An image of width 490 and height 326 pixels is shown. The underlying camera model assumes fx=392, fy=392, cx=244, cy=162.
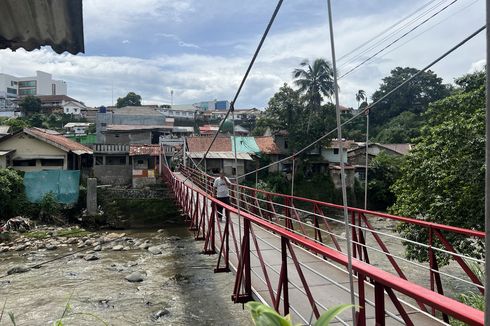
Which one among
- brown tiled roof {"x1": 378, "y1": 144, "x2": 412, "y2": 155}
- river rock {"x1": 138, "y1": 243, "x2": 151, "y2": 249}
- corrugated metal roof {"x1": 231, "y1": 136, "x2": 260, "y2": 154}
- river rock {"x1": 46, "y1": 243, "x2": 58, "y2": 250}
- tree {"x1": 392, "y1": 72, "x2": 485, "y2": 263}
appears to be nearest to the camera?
tree {"x1": 392, "y1": 72, "x2": 485, "y2": 263}

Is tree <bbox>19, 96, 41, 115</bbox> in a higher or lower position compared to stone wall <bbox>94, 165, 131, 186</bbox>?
higher

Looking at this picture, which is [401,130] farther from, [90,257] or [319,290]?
[319,290]

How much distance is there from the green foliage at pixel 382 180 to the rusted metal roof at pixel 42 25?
18.6 meters

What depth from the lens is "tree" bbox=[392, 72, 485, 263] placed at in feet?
19.6

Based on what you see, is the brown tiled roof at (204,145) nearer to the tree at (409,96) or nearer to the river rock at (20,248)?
the river rock at (20,248)

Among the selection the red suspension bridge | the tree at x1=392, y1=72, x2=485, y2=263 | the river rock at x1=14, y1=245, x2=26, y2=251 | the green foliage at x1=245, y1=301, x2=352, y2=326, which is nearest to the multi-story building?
the river rock at x1=14, y1=245, x2=26, y2=251

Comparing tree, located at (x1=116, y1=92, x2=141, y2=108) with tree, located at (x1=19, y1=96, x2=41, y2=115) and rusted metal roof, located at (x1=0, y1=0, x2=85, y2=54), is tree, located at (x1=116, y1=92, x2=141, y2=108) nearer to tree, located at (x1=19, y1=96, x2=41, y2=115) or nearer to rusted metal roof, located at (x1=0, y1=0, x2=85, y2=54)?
tree, located at (x1=19, y1=96, x2=41, y2=115)

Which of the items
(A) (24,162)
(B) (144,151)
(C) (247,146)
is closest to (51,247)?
(A) (24,162)

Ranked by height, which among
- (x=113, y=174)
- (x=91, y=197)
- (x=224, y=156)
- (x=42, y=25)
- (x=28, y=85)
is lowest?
(x=91, y=197)

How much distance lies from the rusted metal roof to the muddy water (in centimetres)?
297

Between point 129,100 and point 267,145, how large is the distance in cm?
2172

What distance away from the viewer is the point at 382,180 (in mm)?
19531

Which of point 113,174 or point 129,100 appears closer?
point 113,174

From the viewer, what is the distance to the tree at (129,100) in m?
37.8
